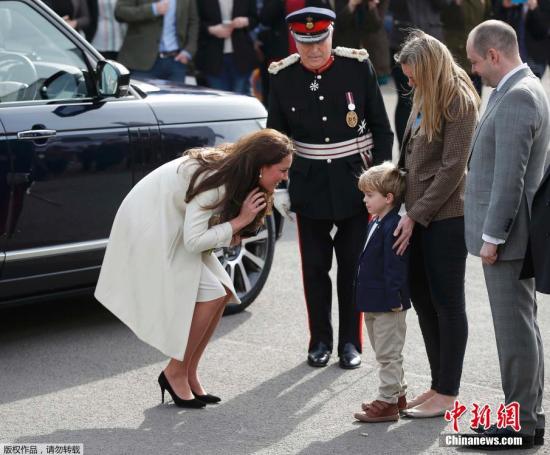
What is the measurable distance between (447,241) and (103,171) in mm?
2077

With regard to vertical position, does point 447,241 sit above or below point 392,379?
above

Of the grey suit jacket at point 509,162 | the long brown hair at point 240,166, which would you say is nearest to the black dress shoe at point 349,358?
the long brown hair at point 240,166

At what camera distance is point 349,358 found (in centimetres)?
589

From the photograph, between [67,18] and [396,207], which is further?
[67,18]

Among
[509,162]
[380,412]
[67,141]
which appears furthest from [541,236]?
[67,141]

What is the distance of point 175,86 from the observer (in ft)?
23.4

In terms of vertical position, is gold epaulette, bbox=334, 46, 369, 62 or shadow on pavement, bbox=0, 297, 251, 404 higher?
gold epaulette, bbox=334, 46, 369, 62

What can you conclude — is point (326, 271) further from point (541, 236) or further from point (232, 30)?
point (232, 30)

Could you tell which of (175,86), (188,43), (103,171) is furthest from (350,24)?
(103,171)

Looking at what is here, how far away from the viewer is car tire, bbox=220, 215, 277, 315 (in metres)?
6.84

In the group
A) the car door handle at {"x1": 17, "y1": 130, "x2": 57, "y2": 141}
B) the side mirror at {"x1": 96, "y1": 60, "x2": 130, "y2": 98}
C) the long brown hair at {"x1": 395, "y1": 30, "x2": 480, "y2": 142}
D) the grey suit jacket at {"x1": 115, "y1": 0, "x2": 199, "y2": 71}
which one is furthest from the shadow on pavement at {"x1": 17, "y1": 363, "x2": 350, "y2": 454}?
the grey suit jacket at {"x1": 115, "y1": 0, "x2": 199, "y2": 71}

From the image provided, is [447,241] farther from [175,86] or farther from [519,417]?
[175,86]

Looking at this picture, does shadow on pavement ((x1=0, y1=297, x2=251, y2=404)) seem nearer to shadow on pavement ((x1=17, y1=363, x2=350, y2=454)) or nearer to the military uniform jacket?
shadow on pavement ((x1=17, y1=363, x2=350, y2=454))

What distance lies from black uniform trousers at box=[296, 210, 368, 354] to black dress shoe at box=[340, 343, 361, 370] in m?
0.04
